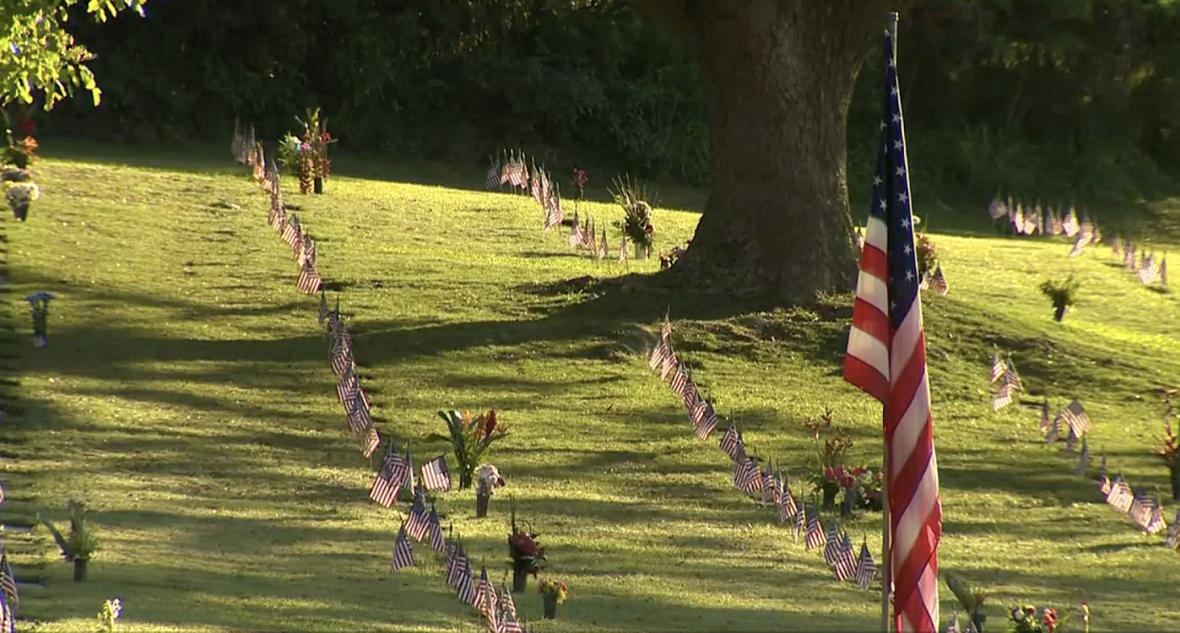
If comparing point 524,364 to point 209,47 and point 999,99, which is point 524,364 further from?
point 999,99

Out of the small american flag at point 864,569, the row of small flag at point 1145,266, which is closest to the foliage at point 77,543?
the small american flag at point 864,569

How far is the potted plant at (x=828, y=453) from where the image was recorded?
43.6 feet

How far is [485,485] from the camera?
12.1 m

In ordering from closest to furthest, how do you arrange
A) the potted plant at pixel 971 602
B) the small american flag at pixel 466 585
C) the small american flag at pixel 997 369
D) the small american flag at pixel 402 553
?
the small american flag at pixel 466 585
the potted plant at pixel 971 602
the small american flag at pixel 402 553
the small american flag at pixel 997 369

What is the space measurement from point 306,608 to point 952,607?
3.82m

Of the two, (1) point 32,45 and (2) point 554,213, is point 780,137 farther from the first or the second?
(1) point 32,45

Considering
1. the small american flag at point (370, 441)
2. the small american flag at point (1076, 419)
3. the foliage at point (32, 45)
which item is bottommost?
the small american flag at point (370, 441)

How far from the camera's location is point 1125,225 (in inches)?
1436

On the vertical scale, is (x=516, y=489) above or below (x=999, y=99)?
below

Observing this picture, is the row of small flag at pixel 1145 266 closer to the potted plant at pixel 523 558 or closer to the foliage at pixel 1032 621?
the foliage at pixel 1032 621

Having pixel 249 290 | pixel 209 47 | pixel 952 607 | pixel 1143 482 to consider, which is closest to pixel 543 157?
pixel 209 47

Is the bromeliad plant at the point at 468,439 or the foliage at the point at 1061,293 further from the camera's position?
the foliage at the point at 1061,293

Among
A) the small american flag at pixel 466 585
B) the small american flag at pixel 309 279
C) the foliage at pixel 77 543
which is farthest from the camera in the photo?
the small american flag at pixel 309 279

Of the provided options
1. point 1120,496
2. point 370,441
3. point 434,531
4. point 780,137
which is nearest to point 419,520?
point 434,531
